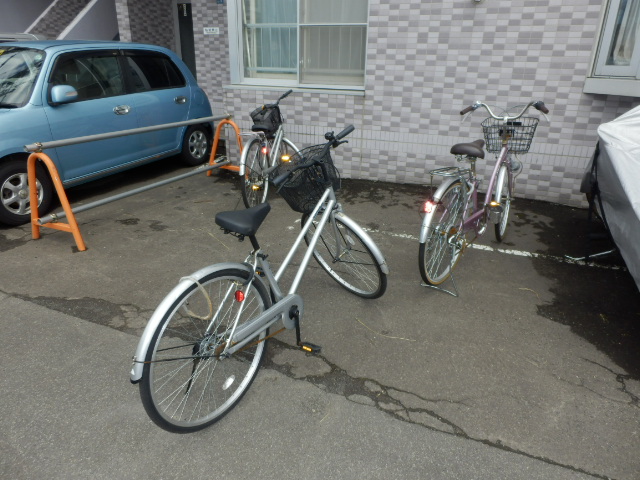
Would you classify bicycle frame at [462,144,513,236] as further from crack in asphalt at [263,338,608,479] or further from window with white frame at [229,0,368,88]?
window with white frame at [229,0,368,88]

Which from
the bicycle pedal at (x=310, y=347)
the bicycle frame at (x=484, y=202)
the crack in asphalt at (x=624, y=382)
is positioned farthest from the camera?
the bicycle frame at (x=484, y=202)

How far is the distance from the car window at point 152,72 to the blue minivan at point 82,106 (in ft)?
0.04

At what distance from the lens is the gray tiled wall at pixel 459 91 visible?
5.05m

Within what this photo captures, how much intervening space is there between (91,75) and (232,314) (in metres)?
4.06

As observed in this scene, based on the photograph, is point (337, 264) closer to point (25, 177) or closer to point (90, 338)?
point (90, 338)

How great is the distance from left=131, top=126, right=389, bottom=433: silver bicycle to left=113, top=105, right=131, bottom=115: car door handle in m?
3.34

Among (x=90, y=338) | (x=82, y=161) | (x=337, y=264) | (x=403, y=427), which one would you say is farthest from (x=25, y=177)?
(x=403, y=427)

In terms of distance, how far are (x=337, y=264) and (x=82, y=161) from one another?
334 centimetres

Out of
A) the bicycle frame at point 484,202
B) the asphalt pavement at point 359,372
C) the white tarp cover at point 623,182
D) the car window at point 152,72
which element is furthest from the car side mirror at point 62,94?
the white tarp cover at point 623,182

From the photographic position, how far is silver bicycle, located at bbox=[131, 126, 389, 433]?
2059 mm

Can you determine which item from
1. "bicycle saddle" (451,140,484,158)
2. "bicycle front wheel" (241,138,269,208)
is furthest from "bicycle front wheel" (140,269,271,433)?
"bicycle front wheel" (241,138,269,208)

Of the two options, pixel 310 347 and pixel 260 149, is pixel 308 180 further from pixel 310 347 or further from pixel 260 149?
pixel 260 149

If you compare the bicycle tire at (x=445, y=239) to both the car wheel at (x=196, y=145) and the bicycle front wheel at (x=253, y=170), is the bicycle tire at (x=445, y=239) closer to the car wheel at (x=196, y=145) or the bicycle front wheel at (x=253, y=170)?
the bicycle front wheel at (x=253, y=170)

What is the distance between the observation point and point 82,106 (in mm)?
5066
